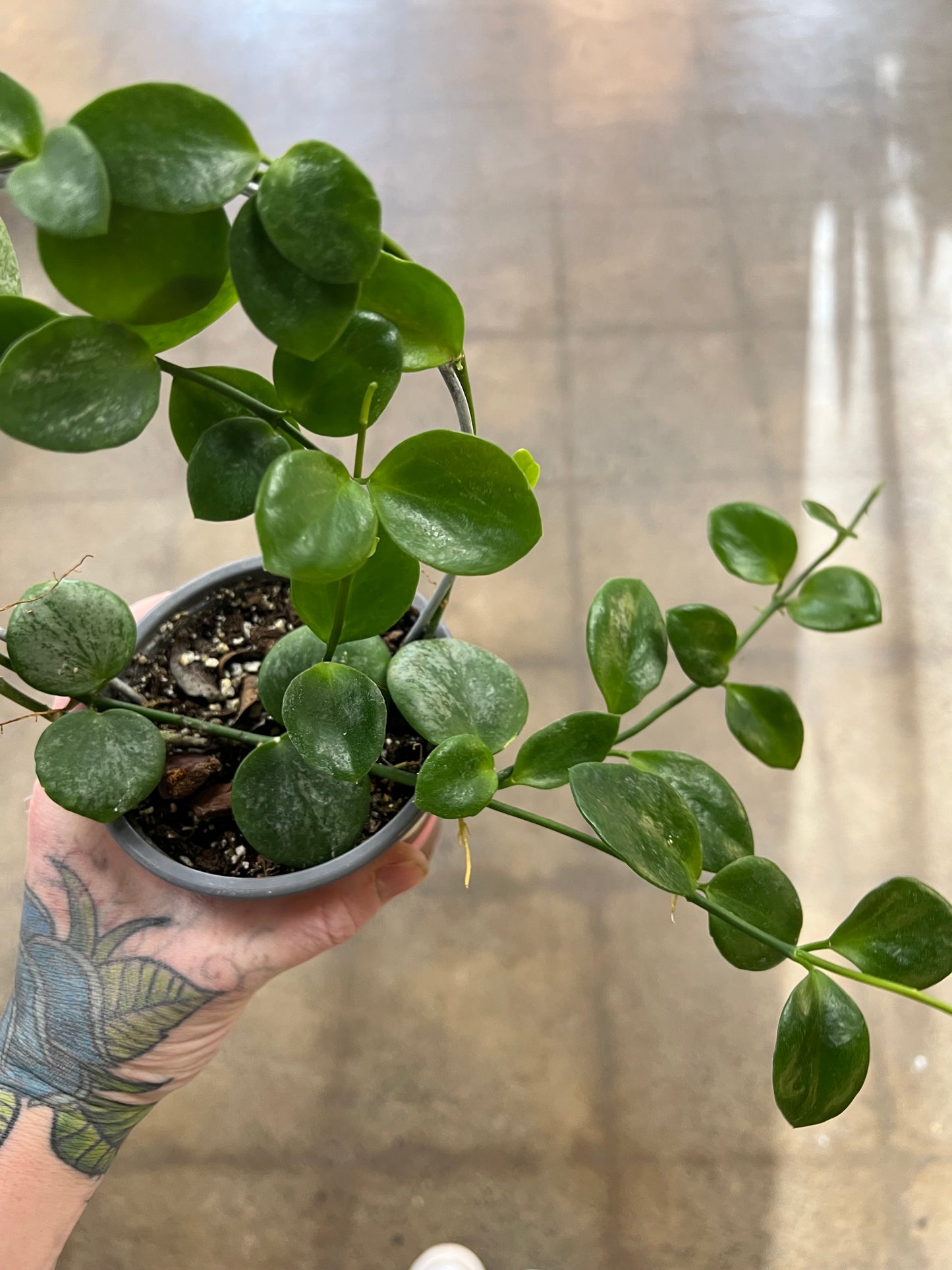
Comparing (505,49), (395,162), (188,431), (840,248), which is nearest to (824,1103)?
(188,431)

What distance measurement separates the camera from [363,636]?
447 millimetres

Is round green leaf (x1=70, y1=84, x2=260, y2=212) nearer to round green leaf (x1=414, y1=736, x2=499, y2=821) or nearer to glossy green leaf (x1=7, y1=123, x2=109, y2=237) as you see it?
glossy green leaf (x1=7, y1=123, x2=109, y2=237)

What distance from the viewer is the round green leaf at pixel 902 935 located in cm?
39

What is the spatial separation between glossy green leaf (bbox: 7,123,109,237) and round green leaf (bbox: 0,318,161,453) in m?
0.04

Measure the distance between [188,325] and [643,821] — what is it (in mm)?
278

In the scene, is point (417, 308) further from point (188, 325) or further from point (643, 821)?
point (643, 821)

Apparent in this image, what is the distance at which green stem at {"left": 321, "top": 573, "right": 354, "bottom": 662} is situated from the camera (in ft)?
1.19

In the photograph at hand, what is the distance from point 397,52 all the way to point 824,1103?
1732 mm

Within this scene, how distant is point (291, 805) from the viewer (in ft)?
1.53

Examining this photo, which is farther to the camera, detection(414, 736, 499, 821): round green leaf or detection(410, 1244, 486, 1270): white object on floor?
detection(410, 1244, 486, 1270): white object on floor

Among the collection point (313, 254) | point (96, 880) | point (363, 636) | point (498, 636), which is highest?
point (313, 254)

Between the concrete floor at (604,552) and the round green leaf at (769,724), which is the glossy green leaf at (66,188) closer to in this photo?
the round green leaf at (769,724)

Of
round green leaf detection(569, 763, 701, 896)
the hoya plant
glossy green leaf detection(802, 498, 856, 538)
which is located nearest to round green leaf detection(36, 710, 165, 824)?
the hoya plant

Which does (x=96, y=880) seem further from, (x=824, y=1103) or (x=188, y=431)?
(x=824, y=1103)
